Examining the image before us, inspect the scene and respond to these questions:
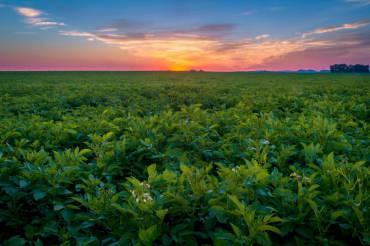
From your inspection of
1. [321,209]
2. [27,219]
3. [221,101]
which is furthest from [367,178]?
[221,101]

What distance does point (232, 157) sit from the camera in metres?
3.30

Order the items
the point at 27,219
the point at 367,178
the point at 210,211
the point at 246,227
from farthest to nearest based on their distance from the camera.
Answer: the point at 27,219, the point at 367,178, the point at 210,211, the point at 246,227

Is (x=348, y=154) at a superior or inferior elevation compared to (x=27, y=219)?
superior

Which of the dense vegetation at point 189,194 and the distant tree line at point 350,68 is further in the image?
the distant tree line at point 350,68

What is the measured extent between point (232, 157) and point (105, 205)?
159 cm

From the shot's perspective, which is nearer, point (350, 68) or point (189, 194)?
point (189, 194)

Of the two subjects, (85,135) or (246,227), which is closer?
(246,227)

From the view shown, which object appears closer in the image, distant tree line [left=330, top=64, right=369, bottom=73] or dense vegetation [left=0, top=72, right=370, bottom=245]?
dense vegetation [left=0, top=72, right=370, bottom=245]

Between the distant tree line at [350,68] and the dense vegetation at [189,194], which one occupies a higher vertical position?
the distant tree line at [350,68]

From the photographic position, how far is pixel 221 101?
12242 millimetres

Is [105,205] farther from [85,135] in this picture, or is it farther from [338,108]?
[338,108]

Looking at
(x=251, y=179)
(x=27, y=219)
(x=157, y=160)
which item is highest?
(x=251, y=179)

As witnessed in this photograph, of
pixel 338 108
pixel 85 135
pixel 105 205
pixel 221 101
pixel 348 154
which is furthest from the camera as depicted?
pixel 221 101

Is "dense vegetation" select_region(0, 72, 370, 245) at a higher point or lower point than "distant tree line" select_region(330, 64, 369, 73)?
lower
